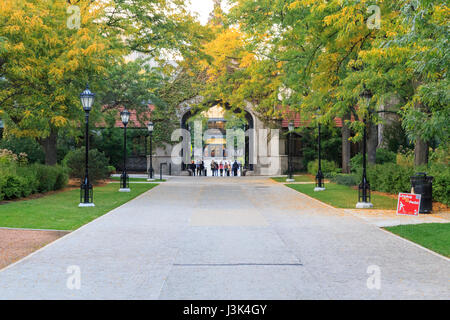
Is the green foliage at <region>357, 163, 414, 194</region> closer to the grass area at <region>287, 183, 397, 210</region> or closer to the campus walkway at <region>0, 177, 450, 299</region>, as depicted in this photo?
the grass area at <region>287, 183, 397, 210</region>

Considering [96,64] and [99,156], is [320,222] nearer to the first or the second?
[96,64]

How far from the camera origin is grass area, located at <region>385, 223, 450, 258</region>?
31.6 feet

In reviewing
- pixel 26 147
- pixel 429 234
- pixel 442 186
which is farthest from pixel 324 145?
pixel 429 234

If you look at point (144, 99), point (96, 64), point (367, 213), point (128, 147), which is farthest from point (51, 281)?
point (128, 147)

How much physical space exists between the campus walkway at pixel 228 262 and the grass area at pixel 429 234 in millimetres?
407

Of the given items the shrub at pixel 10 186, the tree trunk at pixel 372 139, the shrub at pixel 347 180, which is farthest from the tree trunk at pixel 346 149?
the shrub at pixel 10 186

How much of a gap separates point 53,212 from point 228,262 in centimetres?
871

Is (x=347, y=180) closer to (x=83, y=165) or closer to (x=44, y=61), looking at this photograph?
(x=83, y=165)

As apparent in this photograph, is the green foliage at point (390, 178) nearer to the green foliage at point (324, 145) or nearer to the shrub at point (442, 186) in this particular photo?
the shrub at point (442, 186)

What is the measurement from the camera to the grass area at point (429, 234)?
379 inches

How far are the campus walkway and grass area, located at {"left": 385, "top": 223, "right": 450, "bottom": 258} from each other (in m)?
0.41

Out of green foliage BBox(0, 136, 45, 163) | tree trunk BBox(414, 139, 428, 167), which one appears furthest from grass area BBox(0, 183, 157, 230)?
green foliage BBox(0, 136, 45, 163)

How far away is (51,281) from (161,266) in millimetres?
1683

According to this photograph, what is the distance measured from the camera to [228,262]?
8148mm
